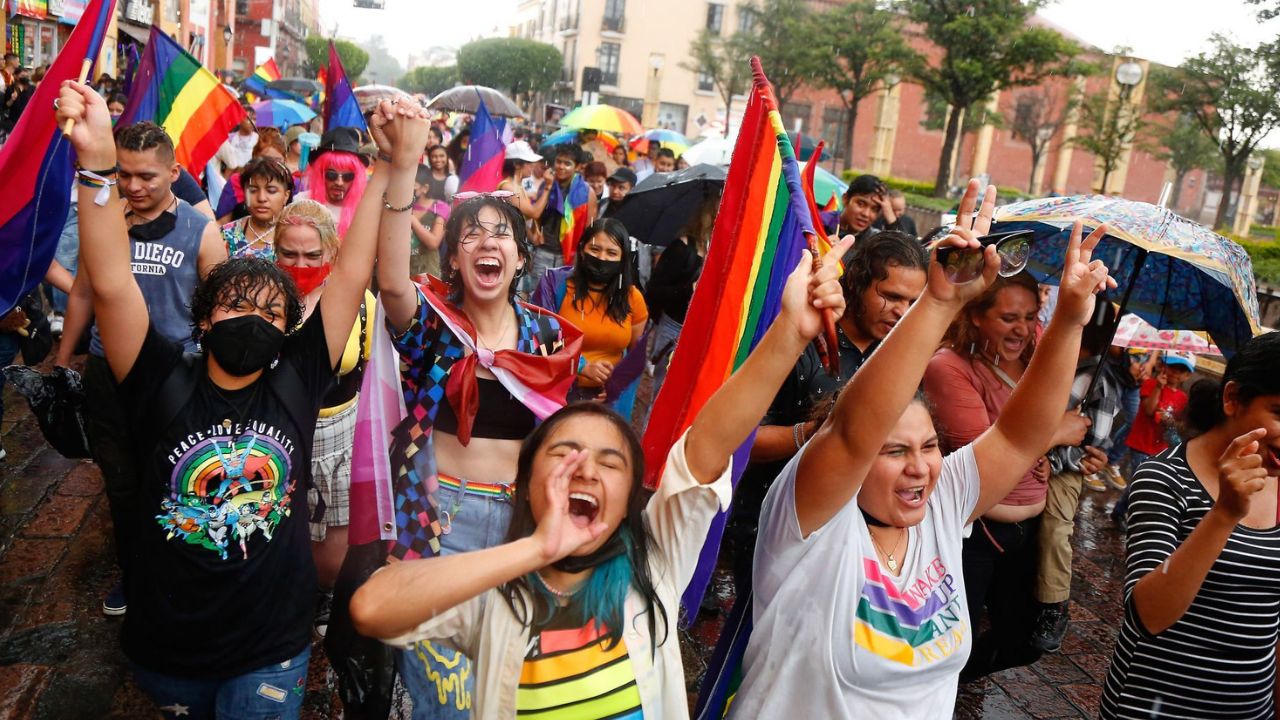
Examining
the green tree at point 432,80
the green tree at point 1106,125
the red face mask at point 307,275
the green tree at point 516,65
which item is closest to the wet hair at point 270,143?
the red face mask at point 307,275

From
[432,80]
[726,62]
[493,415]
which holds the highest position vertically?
[726,62]

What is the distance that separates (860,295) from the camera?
344 centimetres

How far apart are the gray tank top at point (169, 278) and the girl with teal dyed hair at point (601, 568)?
2.41m

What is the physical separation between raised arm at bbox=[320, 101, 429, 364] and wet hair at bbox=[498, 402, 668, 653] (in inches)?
30.5

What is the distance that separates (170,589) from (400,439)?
2.70 ft

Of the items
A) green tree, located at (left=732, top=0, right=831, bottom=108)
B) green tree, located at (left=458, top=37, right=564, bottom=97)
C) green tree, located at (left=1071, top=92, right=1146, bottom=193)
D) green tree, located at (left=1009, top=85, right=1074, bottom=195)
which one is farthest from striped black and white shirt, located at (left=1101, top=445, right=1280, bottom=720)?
green tree, located at (left=458, top=37, right=564, bottom=97)

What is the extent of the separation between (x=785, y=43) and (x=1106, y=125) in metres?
13.6

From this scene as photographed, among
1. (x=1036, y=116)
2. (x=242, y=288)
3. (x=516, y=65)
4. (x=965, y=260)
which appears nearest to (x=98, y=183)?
(x=242, y=288)

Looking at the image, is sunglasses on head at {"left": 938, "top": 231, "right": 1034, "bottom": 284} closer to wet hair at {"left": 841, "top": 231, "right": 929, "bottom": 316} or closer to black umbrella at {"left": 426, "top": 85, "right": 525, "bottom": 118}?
wet hair at {"left": 841, "top": 231, "right": 929, "bottom": 316}

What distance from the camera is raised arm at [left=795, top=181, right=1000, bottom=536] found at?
202 centimetres

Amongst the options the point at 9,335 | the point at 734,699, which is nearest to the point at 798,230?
the point at 734,699

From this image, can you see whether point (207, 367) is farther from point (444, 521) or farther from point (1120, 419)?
point (1120, 419)

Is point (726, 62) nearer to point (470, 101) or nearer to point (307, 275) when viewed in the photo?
point (470, 101)

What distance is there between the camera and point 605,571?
1.94m
